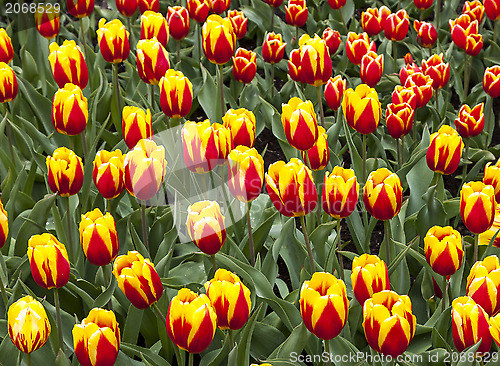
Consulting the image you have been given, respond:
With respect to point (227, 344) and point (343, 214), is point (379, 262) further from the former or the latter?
point (227, 344)

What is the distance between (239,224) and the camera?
220 cm

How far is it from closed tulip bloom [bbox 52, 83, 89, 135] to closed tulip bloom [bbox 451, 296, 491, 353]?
1243 millimetres

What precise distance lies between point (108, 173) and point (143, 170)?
5.7 inches

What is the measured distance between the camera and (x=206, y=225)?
1.51 meters

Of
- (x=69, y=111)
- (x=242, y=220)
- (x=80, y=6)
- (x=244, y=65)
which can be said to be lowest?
(x=242, y=220)

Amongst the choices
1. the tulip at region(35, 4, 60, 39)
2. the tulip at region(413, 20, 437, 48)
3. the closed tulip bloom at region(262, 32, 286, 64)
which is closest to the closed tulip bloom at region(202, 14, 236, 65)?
the closed tulip bloom at region(262, 32, 286, 64)

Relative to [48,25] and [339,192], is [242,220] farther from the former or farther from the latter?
[48,25]

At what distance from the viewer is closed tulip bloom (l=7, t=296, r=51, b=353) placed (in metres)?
1.27

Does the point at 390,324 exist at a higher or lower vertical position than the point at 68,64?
lower

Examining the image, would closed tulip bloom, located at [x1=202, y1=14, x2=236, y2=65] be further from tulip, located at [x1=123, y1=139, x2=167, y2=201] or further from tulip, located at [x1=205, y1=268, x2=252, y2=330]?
tulip, located at [x1=205, y1=268, x2=252, y2=330]

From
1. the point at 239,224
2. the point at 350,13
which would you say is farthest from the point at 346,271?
the point at 350,13

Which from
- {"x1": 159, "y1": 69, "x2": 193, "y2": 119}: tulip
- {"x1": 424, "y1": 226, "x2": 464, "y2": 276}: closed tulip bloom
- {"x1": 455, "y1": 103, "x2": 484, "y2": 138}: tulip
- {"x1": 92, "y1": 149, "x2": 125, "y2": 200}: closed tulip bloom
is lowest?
{"x1": 455, "y1": 103, "x2": 484, "y2": 138}: tulip

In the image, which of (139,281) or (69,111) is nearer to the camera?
(139,281)

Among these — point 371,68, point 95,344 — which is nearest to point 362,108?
point 371,68
